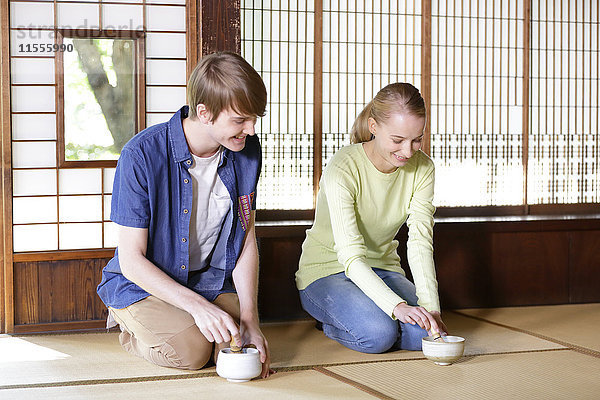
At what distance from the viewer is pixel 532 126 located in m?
4.77

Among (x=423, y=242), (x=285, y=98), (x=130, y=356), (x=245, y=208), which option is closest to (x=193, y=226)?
(x=245, y=208)

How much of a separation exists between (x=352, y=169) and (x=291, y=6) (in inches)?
54.3

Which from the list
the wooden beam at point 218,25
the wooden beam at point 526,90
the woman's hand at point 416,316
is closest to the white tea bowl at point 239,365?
the woman's hand at point 416,316

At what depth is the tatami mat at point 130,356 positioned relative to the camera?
2818 mm

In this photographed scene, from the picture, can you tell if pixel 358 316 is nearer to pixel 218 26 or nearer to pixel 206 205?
pixel 206 205

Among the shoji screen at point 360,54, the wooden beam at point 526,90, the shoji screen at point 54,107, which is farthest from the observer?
the wooden beam at point 526,90

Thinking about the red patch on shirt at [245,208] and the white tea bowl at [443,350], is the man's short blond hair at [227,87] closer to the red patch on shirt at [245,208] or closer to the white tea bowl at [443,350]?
the red patch on shirt at [245,208]

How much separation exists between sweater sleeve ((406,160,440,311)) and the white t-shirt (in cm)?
78

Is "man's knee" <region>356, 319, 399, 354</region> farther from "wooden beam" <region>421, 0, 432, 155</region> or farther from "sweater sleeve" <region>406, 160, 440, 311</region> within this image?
"wooden beam" <region>421, 0, 432, 155</region>

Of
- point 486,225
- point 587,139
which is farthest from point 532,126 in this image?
point 486,225

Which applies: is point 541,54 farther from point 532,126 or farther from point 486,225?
point 486,225

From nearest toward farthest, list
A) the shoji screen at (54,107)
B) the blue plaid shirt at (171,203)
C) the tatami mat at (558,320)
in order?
1. the blue plaid shirt at (171,203)
2. the tatami mat at (558,320)
3. the shoji screen at (54,107)

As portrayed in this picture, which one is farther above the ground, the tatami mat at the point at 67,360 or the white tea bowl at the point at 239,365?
the white tea bowl at the point at 239,365

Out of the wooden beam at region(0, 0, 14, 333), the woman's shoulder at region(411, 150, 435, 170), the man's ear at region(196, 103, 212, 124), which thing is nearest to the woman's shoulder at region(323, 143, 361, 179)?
the woman's shoulder at region(411, 150, 435, 170)
